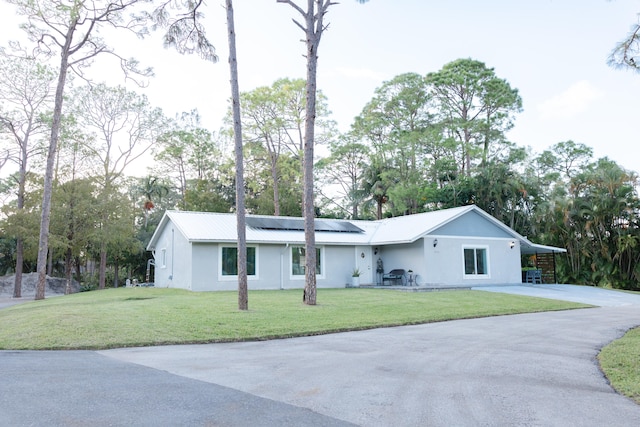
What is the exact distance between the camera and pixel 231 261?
18797mm

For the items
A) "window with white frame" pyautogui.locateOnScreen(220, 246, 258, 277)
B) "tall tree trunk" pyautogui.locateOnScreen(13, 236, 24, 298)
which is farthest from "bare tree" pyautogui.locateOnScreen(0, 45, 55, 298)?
"window with white frame" pyautogui.locateOnScreen(220, 246, 258, 277)

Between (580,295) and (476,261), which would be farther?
(476,261)

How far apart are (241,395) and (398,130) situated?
31205 millimetres

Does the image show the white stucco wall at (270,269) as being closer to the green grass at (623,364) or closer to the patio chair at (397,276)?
the patio chair at (397,276)

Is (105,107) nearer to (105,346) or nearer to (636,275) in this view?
(105,346)

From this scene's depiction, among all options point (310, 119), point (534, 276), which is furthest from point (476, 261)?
point (310, 119)

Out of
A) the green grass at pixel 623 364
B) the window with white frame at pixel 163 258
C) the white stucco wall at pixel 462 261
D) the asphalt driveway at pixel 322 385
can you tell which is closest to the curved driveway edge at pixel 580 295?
the white stucco wall at pixel 462 261

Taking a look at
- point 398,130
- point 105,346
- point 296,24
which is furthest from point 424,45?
point 105,346

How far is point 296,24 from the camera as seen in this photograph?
43.3ft

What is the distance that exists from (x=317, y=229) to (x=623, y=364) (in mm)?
16375

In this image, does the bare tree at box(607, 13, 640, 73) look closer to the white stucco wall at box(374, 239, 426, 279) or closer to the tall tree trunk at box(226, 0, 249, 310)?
the tall tree trunk at box(226, 0, 249, 310)

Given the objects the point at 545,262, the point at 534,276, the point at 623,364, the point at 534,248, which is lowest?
the point at 623,364

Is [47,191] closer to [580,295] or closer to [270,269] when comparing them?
[270,269]

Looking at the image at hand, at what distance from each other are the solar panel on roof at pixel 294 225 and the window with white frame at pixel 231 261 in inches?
75.5
